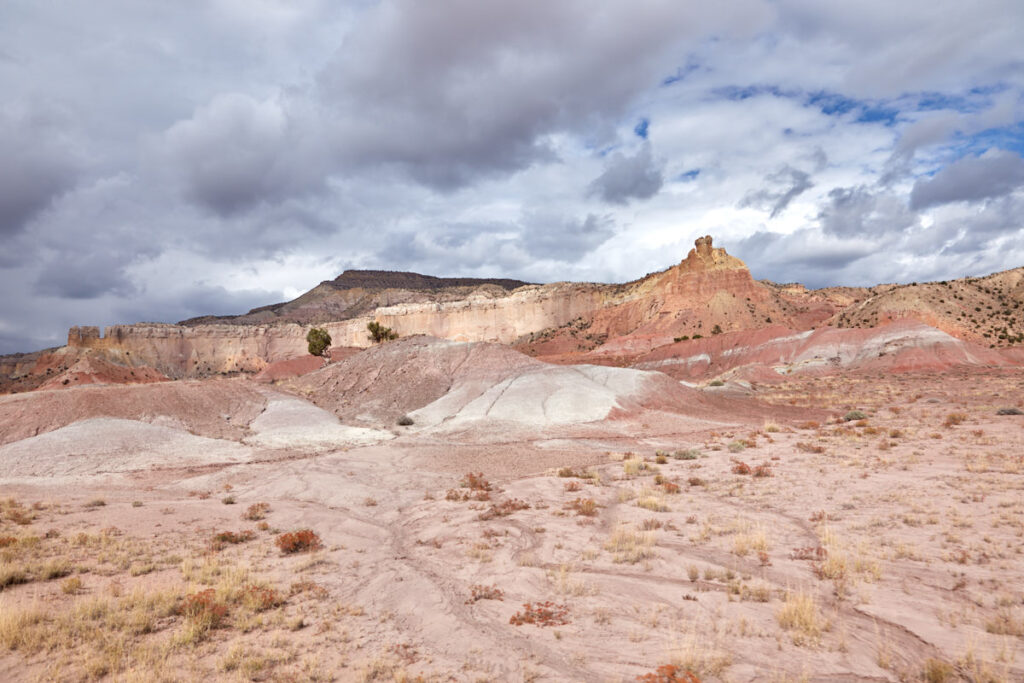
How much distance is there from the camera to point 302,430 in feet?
100

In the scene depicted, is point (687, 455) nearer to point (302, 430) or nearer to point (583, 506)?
point (583, 506)

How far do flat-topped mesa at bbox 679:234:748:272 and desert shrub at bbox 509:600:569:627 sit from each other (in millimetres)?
93739

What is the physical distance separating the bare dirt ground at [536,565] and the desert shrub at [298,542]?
7cm

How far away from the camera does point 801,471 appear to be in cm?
1552

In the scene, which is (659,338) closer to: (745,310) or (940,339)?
(745,310)

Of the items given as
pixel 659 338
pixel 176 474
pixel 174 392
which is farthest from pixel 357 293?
pixel 176 474

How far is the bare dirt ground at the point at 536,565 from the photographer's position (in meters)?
5.90

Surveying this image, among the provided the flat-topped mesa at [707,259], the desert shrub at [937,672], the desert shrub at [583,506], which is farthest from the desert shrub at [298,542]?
the flat-topped mesa at [707,259]

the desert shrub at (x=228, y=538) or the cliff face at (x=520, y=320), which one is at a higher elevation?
the cliff face at (x=520, y=320)

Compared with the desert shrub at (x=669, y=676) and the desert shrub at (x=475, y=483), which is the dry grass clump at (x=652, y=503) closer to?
the desert shrub at (x=475, y=483)

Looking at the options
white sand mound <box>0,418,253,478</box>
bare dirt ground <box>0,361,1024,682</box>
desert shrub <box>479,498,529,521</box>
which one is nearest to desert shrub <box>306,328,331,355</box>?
white sand mound <box>0,418,253,478</box>

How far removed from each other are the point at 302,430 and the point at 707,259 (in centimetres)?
8434

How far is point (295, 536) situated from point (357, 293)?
172m

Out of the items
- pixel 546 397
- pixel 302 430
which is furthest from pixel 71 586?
pixel 546 397
